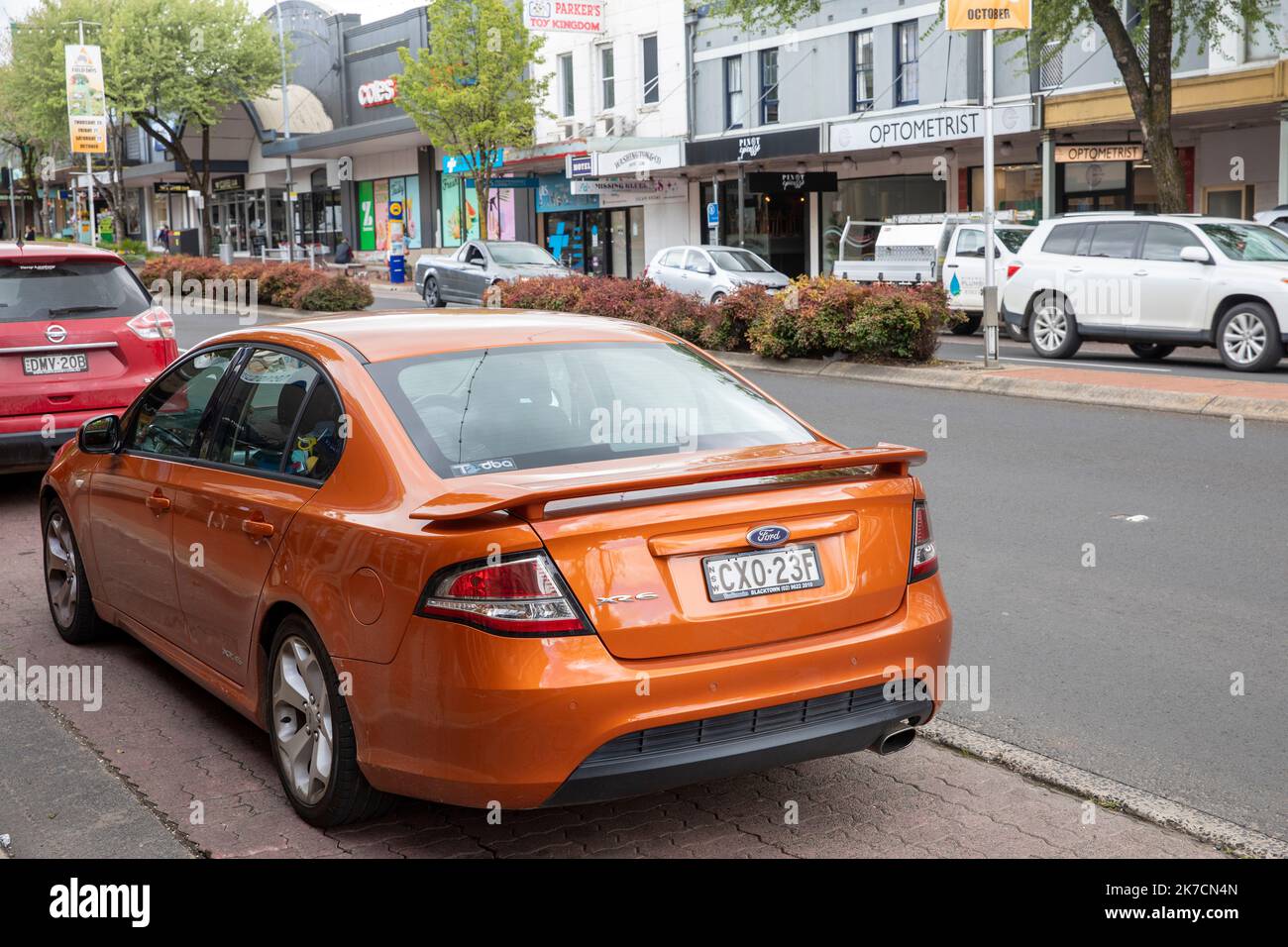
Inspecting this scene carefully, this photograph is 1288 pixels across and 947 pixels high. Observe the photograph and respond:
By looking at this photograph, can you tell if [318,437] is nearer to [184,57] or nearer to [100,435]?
[100,435]

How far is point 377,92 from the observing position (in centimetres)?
5338

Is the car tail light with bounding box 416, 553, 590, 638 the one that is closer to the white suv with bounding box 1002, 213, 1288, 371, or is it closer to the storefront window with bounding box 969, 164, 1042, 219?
the white suv with bounding box 1002, 213, 1288, 371

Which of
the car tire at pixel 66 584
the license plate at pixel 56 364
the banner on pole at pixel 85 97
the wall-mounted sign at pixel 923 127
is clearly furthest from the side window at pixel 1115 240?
the banner on pole at pixel 85 97

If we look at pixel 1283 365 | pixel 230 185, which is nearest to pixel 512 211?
pixel 230 185

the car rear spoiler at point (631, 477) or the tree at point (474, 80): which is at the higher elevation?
the tree at point (474, 80)

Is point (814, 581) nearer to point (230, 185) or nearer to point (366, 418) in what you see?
point (366, 418)

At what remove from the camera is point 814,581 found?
416 centimetres

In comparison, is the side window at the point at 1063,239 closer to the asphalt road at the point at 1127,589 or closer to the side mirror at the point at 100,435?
the asphalt road at the point at 1127,589

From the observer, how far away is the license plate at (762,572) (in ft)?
13.1

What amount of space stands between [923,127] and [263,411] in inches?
1030

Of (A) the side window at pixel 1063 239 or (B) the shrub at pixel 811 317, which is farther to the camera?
(A) the side window at pixel 1063 239

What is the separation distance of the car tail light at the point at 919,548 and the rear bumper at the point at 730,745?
1.31 ft

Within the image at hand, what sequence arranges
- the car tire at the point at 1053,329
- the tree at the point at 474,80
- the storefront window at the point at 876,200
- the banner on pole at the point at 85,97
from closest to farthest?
the car tire at the point at 1053,329 < the storefront window at the point at 876,200 < the banner on pole at the point at 85,97 < the tree at the point at 474,80

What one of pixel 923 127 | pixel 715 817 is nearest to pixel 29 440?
pixel 715 817
